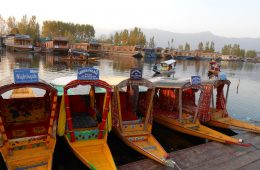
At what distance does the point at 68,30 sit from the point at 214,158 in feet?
429

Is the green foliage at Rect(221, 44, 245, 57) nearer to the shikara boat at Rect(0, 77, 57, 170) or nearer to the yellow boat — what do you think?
the yellow boat

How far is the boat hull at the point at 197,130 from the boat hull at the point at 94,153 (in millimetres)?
5284

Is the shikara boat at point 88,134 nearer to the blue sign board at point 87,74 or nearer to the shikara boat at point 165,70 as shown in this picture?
the blue sign board at point 87,74

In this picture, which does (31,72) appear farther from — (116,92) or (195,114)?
(195,114)

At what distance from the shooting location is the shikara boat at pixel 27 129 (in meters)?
8.11

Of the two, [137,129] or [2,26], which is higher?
[2,26]

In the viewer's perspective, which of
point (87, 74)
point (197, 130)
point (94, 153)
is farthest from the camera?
point (197, 130)

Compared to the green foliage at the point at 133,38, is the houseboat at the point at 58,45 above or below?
below

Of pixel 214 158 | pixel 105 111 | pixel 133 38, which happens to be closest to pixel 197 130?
pixel 214 158

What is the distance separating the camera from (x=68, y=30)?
12888 centimetres

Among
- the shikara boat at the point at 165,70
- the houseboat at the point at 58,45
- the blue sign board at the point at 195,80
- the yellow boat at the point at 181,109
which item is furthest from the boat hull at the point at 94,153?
the houseboat at the point at 58,45

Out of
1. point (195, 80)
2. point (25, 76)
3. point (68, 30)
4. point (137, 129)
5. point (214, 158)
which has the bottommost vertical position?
point (214, 158)

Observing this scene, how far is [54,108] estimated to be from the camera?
9094 millimetres

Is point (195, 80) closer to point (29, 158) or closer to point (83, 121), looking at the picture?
point (83, 121)
